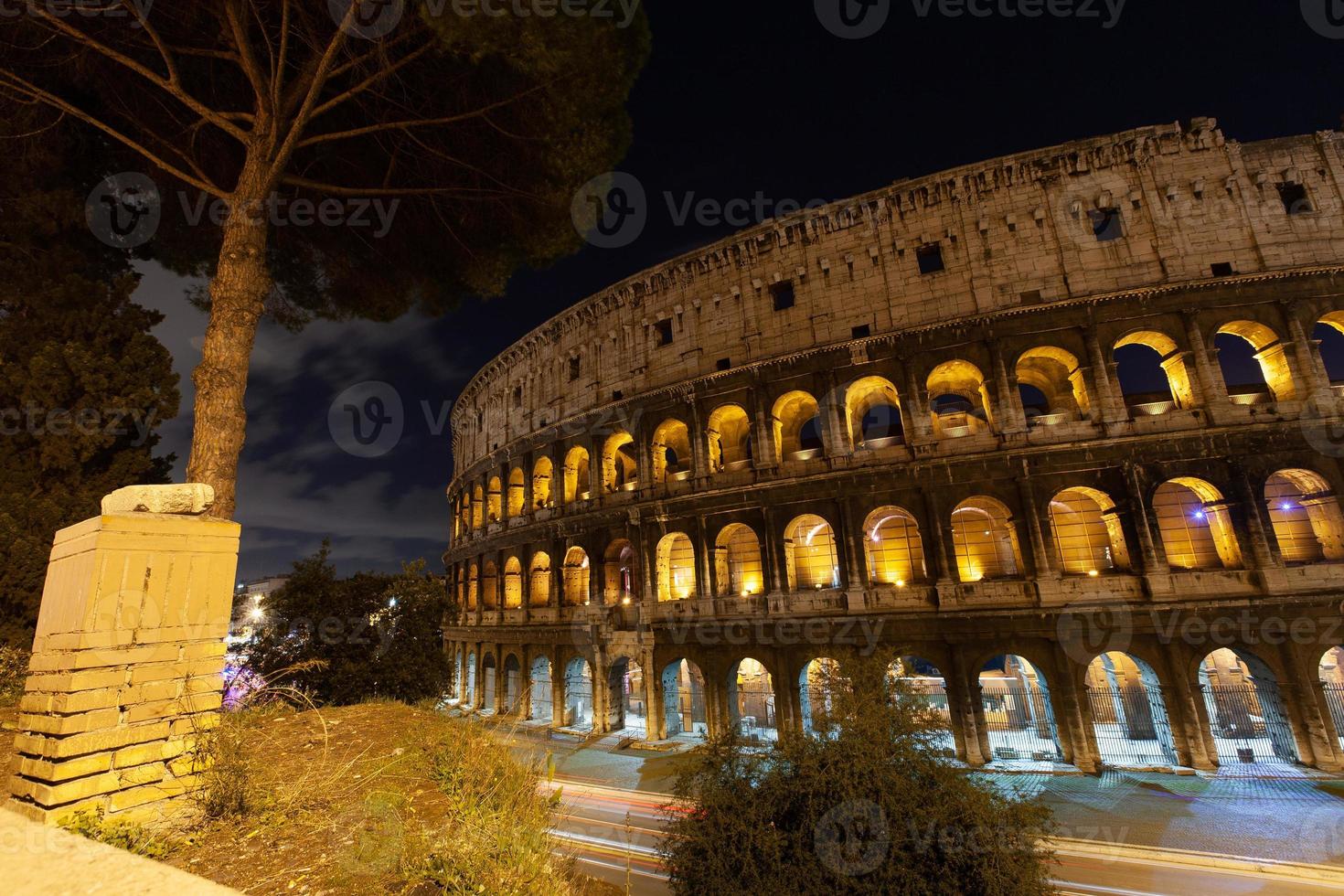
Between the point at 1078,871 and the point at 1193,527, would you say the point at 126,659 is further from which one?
the point at 1193,527

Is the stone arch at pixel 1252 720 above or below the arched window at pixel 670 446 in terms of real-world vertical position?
below

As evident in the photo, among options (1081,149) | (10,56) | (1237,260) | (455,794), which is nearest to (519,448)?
(10,56)

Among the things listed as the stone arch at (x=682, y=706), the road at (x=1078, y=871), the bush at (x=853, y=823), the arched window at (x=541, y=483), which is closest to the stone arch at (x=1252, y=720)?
the road at (x=1078, y=871)

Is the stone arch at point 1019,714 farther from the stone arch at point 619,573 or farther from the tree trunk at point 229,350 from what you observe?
the tree trunk at point 229,350

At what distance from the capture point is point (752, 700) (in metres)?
21.3

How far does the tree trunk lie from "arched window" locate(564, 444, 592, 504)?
50.8 ft

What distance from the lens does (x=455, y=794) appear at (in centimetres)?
546

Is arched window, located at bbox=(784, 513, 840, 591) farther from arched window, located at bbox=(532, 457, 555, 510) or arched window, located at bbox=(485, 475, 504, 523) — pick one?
arched window, located at bbox=(485, 475, 504, 523)

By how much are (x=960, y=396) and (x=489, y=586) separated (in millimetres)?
22940

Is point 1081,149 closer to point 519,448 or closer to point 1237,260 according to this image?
point 1237,260

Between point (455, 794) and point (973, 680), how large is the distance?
14934mm

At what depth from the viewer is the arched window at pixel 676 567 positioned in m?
20.6

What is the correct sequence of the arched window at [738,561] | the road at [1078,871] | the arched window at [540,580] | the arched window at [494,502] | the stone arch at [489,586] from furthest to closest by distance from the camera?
the arched window at [494,502]
the stone arch at [489,586]
the arched window at [540,580]
the arched window at [738,561]
the road at [1078,871]

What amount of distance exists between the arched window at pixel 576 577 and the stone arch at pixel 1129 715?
17.4 meters
